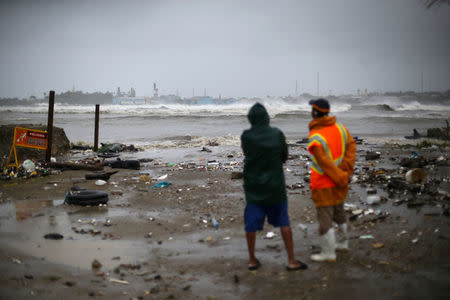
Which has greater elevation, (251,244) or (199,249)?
(251,244)

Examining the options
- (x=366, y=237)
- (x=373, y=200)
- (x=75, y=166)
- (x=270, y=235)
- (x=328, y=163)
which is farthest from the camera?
(x=75, y=166)

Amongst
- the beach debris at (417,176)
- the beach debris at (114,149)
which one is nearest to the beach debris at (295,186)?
the beach debris at (417,176)

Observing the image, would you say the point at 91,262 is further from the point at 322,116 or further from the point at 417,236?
the point at 417,236

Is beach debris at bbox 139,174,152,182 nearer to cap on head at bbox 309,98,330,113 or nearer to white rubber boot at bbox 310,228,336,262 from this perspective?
white rubber boot at bbox 310,228,336,262

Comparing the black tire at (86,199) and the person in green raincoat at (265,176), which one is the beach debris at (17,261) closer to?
the black tire at (86,199)

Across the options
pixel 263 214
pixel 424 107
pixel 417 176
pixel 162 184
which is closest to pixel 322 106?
pixel 263 214

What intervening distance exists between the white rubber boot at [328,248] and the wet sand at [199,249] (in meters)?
0.08

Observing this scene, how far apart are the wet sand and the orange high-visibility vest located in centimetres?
90

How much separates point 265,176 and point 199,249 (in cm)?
155

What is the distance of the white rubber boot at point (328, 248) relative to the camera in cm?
400

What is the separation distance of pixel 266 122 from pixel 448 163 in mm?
7156

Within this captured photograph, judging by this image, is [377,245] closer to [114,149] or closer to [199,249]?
[199,249]

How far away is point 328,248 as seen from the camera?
13.3 ft

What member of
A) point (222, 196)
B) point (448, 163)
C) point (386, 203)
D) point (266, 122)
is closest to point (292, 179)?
point (222, 196)
